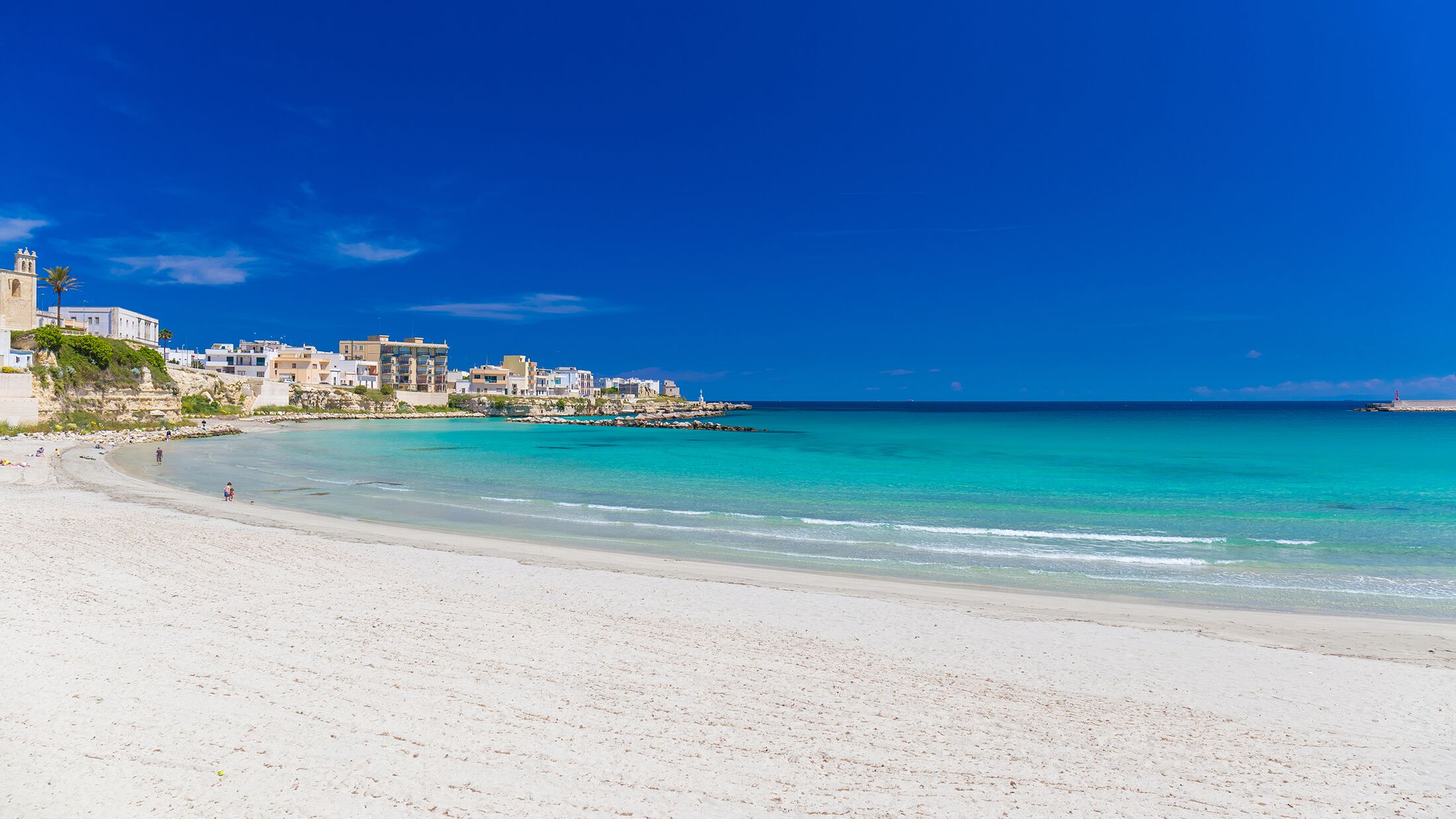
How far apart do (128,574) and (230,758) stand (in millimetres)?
7334

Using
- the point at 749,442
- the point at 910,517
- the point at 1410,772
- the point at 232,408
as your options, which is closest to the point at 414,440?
the point at 749,442

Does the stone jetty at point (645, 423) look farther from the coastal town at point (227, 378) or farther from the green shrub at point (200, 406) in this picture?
the green shrub at point (200, 406)

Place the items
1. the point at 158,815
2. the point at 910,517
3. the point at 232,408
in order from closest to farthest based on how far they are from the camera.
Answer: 1. the point at 158,815
2. the point at 910,517
3. the point at 232,408

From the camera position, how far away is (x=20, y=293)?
190ft

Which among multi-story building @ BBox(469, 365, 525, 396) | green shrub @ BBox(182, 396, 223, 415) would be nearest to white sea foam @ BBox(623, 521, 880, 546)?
green shrub @ BBox(182, 396, 223, 415)

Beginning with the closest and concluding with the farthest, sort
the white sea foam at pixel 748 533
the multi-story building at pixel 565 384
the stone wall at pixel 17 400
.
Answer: the white sea foam at pixel 748 533 < the stone wall at pixel 17 400 < the multi-story building at pixel 565 384

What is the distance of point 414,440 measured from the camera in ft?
171

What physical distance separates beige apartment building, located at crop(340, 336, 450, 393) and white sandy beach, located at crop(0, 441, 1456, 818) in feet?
390

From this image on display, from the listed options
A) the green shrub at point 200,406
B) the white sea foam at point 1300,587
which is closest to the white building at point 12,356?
the green shrub at point 200,406

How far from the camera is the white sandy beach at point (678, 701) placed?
4.61 metres

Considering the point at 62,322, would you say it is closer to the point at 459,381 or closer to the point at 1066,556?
the point at 459,381

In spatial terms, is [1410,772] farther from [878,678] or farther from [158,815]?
[158,815]

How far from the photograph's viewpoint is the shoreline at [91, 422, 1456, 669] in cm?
867

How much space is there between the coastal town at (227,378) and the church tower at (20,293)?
0.08 meters
